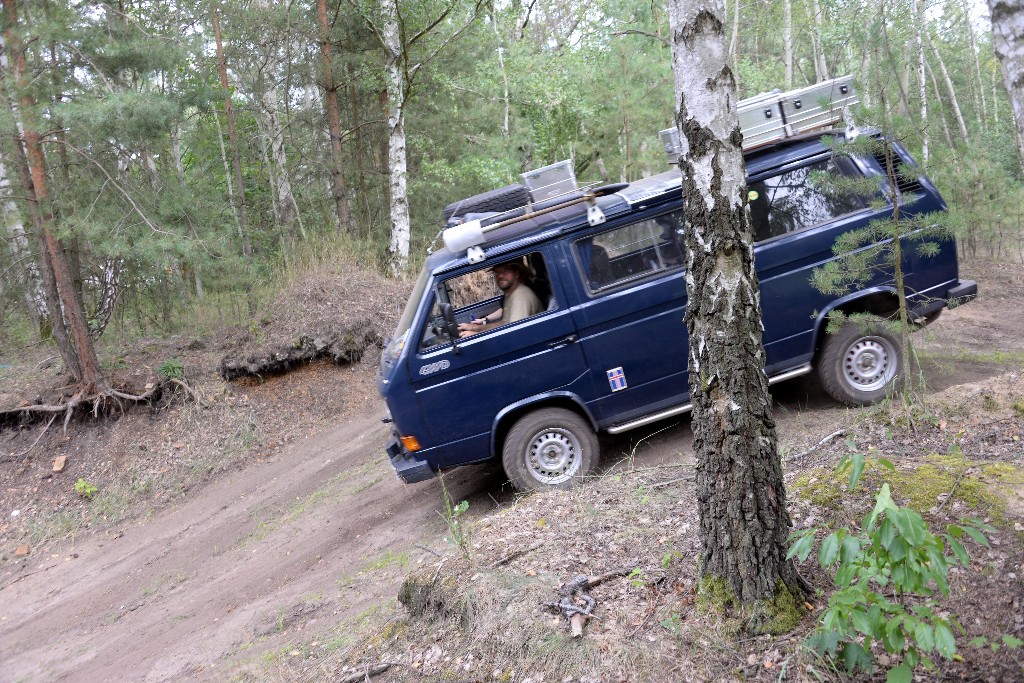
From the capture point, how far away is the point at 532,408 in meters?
6.99

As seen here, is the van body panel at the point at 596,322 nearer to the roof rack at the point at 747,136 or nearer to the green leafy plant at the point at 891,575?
the roof rack at the point at 747,136

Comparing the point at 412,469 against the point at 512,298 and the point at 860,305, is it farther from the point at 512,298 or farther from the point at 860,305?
the point at 860,305

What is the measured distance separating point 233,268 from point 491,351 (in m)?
6.93

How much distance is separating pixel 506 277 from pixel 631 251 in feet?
3.79

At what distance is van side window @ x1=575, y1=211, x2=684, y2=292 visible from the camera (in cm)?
690

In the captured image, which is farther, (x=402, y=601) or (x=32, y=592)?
(x=32, y=592)

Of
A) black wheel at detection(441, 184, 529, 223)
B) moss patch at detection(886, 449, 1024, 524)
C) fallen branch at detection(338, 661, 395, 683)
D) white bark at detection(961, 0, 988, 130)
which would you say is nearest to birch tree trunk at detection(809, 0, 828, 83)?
white bark at detection(961, 0, 988, 130)

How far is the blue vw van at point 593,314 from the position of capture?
22.4ft

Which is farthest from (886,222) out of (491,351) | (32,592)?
(32,592)

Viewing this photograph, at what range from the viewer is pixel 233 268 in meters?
12.2

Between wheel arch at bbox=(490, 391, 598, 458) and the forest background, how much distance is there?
3045 millimetres

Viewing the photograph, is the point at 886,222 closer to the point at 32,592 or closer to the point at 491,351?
the point at 491,351

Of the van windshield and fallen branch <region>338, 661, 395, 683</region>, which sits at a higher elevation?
the van windshield

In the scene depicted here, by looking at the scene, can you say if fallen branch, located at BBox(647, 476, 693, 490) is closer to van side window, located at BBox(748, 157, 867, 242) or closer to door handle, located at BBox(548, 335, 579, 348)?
door handle, located at BBox(548, 335, 579, 348)
